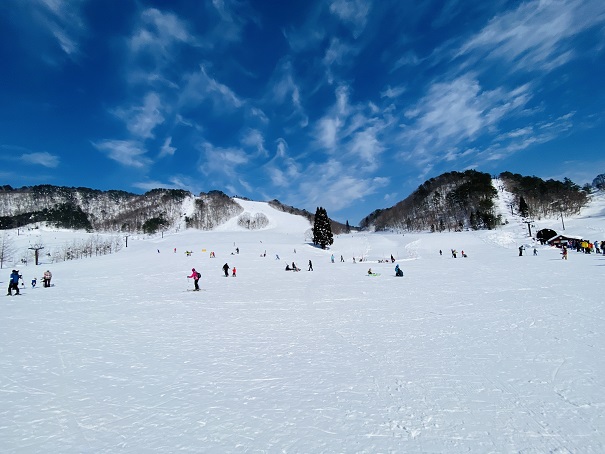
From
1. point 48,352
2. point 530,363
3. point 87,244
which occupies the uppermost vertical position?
point 87,244

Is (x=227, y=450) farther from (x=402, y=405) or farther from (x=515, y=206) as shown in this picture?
(x=515, y=206)

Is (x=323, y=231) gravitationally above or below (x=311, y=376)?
above

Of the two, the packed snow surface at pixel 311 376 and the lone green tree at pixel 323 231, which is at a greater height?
the lone green tree at pixel 323 231

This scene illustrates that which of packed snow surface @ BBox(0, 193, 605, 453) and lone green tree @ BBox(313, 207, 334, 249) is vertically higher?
lone green tree @ BBox(313, 207, 334, 249)

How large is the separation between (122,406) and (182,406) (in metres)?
1.18

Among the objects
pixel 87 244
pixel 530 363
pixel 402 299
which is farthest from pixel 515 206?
pixel 87 244

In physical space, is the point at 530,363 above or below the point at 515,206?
below

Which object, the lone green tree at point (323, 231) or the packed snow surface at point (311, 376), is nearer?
the packed snow surface at point (311, 376)

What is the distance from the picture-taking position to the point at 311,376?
7066 mm

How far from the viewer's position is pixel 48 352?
9062 mm

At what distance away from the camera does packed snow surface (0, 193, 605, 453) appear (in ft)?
15.6

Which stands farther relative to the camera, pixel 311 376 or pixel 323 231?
pixel 323 231

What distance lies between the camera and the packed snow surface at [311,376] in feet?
15.6

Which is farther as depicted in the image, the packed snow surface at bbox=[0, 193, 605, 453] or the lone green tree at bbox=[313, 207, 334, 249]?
the lone green tree at bbox=[313, 207, 334, 249]
